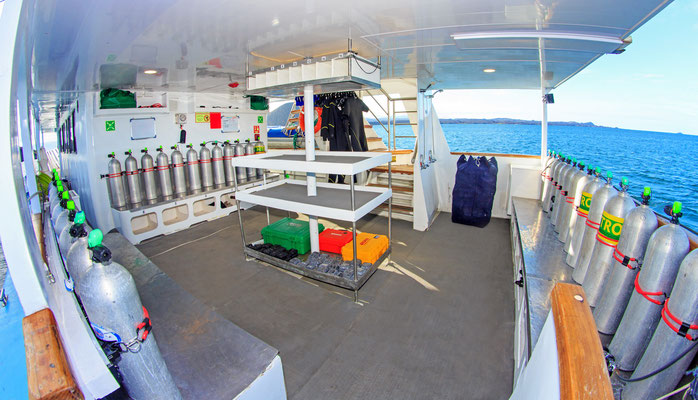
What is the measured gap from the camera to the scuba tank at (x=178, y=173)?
5.41 m

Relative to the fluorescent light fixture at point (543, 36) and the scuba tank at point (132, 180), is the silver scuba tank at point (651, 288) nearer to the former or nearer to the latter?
the fluorescent light fixture at point (543, 36)

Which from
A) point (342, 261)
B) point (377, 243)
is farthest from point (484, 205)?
point (342, 261)

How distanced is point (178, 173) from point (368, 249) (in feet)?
13.1

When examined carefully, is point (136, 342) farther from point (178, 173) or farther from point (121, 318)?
point (178, 173)

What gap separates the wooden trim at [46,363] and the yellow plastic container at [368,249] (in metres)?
2.93

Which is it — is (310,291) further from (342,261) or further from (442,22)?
(442,22)

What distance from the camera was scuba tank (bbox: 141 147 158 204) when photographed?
5.06m

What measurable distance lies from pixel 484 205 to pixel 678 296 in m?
4.27

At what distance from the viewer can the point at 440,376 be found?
221cm

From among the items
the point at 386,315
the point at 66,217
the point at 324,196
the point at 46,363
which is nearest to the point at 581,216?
the point at 386,315

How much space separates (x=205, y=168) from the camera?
19.0 feet

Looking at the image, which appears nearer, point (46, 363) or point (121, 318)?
point (46, 363)

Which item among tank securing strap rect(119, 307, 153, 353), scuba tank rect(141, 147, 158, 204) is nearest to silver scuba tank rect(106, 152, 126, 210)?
scuba tank rect(141, 147, 158, 204)

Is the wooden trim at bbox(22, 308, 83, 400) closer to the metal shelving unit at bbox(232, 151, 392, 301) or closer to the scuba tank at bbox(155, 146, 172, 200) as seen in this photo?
the metal shelving unit at bbox(232, 151, 392, 301)
